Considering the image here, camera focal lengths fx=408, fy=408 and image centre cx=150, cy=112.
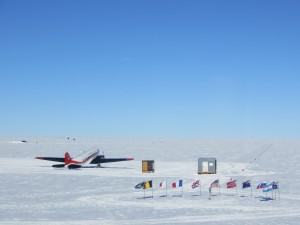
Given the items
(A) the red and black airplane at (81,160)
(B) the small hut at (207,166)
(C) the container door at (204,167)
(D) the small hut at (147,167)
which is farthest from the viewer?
(A) the red and black airplane at (81,160)

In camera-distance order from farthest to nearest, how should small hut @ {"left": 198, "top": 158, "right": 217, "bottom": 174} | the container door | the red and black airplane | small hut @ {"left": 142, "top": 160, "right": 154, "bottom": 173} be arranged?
the red and black airplane, small hut @ {"left": 142, "top": 160, "right": 154, "bottom": 173}, the container door, small hut @ {"left": 198, "top": 158, "right": 217, "bottom": 174}

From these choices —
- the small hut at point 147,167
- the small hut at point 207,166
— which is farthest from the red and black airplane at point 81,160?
the small hut at point 207,166

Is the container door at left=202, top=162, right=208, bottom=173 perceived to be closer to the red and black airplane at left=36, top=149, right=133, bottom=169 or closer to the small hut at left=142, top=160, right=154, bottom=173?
the small hut at left=142, top=160, right=154, bottom=173

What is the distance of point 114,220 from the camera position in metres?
27.2

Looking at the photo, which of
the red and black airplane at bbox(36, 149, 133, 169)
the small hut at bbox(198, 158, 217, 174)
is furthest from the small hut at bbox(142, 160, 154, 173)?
the red and black airplane at bbox(36, 149, 133, 169)

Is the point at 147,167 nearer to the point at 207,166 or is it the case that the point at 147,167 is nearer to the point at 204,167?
the point at 204,167

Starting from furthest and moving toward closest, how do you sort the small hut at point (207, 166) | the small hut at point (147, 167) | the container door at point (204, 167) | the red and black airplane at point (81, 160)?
the red and black airplane at point (81, 160)
the small hut at point (147, 167)
the container door at point (204, 167)
the small hut at point (207, 166)

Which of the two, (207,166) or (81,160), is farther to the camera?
(81,160)

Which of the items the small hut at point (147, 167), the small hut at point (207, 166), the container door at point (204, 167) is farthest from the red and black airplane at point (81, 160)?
the container door at point (204, 167)

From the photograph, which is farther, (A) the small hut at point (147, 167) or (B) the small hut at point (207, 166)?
(A) the small hut at point (147, 167)

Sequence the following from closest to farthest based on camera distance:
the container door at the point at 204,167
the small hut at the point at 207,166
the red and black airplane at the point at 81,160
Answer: the small hut at the point at 207,166 < the container door at the point at 204,167 < the red and black airplane at the point at 81,160

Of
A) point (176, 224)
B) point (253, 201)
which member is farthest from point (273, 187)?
point (176, 224)

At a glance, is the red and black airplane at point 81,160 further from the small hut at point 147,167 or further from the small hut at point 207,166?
the small hut at point 207,166

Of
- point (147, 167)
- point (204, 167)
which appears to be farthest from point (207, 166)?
point (147, 167)
